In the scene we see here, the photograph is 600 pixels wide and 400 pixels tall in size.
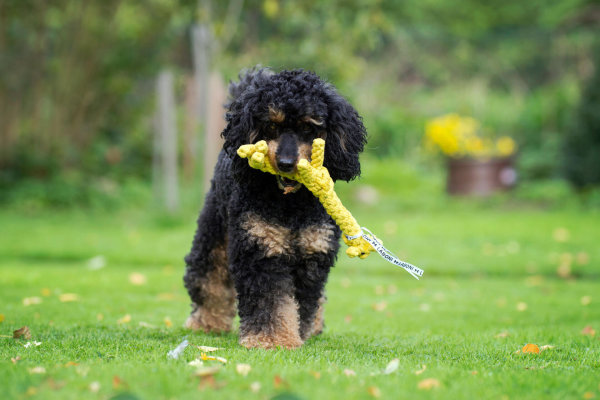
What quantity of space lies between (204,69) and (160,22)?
3842 mm

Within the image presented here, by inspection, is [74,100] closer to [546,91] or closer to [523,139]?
[523,139]

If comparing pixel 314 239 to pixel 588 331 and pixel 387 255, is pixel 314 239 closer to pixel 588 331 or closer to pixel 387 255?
pixel 387 255

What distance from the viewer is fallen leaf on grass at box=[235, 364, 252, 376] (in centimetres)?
326

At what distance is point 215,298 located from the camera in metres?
5.36

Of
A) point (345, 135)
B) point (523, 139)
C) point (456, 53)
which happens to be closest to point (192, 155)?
point (523, 139)

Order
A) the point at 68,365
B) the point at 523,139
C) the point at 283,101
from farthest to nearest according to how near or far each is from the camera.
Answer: the point at 523,139
the point at 283,101
the point at 68,365

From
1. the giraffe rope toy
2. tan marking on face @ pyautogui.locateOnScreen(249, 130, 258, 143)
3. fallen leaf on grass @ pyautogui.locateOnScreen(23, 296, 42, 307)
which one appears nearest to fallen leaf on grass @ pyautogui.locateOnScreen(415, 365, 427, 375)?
the giraffe rope toy

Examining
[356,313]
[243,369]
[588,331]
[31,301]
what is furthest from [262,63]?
[243,369]

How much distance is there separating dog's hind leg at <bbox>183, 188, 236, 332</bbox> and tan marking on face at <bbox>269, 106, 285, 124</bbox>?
53.5 inches

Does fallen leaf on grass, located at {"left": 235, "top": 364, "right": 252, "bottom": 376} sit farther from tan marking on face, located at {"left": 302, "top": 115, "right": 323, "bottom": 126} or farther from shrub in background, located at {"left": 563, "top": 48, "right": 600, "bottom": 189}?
shrub in background, located at {"left": 563, "top": 48, "right": 600, "bottom": 189}

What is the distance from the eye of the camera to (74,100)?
16875mm

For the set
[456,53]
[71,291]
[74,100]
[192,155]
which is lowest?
Answer: [71,291]

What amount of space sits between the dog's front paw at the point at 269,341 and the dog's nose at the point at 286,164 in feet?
3.58

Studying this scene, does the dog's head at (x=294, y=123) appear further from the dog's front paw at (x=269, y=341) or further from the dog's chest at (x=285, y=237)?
the dog's front paw at (x=269, y=341)
